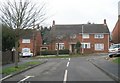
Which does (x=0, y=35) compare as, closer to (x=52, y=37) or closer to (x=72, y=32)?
(x=52, y=37)

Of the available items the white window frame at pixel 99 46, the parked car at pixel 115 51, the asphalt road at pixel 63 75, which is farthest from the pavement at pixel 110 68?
the white window frame at pixel 99 46

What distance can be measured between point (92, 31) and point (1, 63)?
182 feet

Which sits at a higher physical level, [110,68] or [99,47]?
[99,47]

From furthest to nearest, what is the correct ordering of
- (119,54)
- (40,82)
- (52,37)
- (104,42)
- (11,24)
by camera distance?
(104,42) → (52,37) → (119,54) → (11,24) → (40,82)

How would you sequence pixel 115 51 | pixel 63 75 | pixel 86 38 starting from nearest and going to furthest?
pixel 63 75 → pixel 115 51 → pixel 86 38

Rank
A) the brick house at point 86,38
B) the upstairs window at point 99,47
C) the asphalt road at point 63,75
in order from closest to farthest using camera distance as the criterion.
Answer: the asphalt road at point 63,75, the upstairs window at point 99,47, the brick house at point 86,38

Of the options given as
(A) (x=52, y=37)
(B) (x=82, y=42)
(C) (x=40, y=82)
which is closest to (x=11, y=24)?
(C) (x=40, y=82)

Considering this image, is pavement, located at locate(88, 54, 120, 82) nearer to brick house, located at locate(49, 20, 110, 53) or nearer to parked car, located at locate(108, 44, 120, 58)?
parked car, located at locate(108, 44, 120, 58)

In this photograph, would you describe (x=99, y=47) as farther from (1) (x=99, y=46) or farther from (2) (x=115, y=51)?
(2) (x=115, y=51)

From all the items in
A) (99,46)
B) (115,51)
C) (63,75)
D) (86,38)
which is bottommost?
(63,75)

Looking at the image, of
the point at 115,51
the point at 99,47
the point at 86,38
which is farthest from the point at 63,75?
the point at 86,38

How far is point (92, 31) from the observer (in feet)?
297

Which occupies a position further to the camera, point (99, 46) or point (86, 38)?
point (86, 38)

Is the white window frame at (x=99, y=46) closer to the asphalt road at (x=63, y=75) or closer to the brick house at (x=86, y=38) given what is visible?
the brick house at (x=86, y=38)
